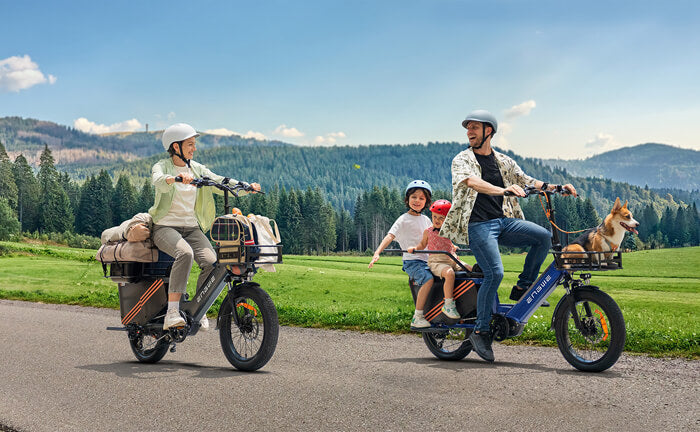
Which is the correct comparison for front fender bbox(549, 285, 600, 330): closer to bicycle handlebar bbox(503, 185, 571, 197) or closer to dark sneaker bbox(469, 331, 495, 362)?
dark sneaker bbox(469, 331, 495, 362)

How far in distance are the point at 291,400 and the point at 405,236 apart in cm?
277

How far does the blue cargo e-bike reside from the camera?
6.16 meters

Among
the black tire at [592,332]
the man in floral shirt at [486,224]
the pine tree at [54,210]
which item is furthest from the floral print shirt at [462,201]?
the pine tree at [54,210]

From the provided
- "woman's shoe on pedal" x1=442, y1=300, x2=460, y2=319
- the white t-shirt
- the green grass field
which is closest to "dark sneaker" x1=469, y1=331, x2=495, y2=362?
"woman's shoe on pedal" x1=442, y1=300, x2=460, y2=319

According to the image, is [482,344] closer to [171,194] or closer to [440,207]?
[440,207]

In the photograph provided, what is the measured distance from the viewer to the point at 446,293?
23.4 ft

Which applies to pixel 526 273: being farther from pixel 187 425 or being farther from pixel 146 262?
pixel 146 262

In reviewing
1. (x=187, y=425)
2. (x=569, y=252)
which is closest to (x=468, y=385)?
(x=569, y=252)

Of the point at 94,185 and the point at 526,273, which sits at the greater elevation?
the point at 94,185

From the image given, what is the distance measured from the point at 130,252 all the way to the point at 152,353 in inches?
51.0

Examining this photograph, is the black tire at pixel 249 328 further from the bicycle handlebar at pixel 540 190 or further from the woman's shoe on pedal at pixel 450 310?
the bicycle handlebar at pixel 540 190

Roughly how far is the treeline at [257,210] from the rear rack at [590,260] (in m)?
93.8

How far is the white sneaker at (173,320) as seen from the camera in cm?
700

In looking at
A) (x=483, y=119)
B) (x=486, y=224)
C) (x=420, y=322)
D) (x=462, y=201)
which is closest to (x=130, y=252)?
(x=420, y=322)
